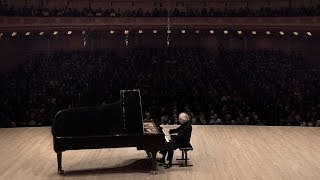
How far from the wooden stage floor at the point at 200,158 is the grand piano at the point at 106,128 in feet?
1.97

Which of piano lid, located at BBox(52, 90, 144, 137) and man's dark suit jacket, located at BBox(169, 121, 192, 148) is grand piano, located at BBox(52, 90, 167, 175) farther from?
man's dark suit jacket, located at BBox(169, 121, 192, 148)

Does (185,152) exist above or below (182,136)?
below

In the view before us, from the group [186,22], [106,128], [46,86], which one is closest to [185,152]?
[106,128]

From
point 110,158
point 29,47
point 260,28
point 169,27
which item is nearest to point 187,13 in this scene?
point 169,27

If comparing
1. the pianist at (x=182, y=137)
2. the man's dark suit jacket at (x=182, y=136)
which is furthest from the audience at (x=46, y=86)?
→ the man's dark suit jacket at (x=182, y=136)

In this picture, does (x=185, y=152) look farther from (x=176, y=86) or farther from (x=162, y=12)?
(x=162, y=12)

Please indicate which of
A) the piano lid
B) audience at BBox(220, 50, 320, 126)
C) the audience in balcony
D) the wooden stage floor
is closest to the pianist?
the wooden stage floor

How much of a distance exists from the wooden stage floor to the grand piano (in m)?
0.60

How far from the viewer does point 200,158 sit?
29.7 ft

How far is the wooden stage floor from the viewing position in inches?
313

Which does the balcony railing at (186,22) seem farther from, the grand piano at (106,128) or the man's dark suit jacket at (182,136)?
the grand piano at (106,128)

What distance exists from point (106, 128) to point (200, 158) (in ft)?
7.53

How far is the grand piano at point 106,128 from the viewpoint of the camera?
761 centimetres

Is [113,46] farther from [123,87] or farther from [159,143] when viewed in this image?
[159,143]
